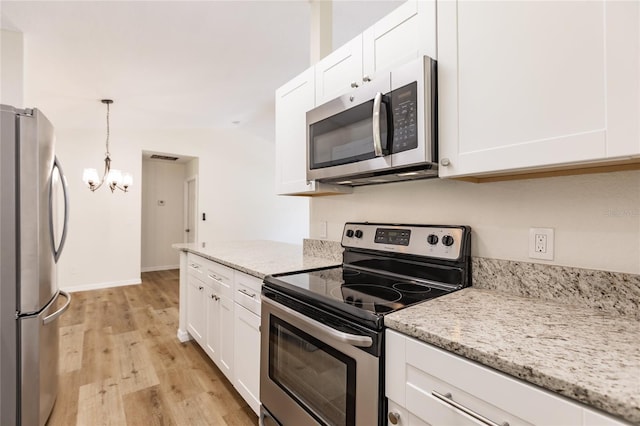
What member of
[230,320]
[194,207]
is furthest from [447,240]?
[194,207]

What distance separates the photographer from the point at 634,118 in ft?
2.45

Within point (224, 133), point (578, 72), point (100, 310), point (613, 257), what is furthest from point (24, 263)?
point (224, 133)

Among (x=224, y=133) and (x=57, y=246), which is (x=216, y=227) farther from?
(x=57, y=246)

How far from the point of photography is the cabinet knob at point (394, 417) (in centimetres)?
89

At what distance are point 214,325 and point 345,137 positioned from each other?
1.61 m

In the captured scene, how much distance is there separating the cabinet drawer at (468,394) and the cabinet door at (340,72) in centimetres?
125

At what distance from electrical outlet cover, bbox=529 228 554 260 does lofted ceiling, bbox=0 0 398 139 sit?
2.11 meters

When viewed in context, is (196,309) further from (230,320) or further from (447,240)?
(447,240)

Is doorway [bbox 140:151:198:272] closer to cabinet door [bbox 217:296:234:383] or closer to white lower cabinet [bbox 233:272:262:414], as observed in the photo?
cabinet door [bbox 217:296:234:383]

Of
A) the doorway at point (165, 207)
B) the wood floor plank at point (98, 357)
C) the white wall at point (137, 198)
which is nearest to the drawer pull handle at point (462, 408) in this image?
the wood floor plank at point (98, 357)

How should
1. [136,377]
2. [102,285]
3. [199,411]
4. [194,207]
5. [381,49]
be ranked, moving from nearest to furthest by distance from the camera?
1. [381,49]
2. [199,411]
3. [136,377]
4. [102,285]
5. [194,207]

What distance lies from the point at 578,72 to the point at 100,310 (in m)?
4.80

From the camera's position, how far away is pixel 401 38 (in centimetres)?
132

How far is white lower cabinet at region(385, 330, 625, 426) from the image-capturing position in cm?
61
